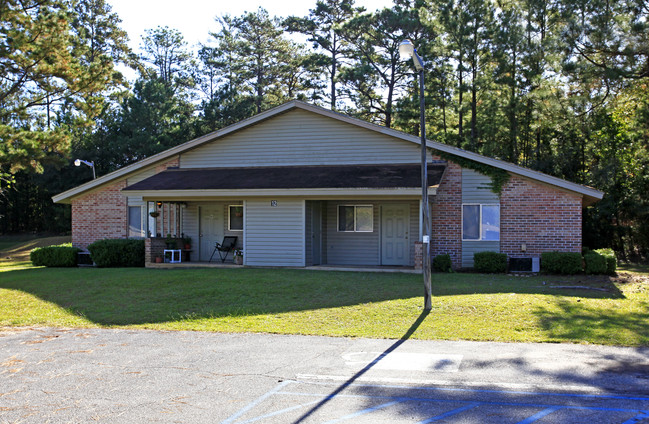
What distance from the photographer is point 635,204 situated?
906 inches

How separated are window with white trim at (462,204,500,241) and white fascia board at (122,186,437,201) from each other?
2.48 metres

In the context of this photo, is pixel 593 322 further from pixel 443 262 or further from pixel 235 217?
pixel 235 217

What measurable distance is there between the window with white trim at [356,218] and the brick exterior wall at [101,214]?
6536 mm

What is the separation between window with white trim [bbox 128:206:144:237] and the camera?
824 inches

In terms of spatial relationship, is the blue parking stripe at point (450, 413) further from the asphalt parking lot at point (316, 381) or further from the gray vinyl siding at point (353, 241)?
the gray vinyl siding at point (353, 241)

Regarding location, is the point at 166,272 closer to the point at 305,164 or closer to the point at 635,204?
the point at 305,164

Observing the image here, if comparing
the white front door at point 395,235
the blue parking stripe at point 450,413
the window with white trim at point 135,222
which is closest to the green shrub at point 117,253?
the window with white trim at point 135,222

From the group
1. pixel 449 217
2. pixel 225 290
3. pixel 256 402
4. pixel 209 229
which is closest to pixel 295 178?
pixel 209 229

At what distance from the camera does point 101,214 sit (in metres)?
21.2

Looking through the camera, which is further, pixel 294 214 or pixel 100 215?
pixel 100 215

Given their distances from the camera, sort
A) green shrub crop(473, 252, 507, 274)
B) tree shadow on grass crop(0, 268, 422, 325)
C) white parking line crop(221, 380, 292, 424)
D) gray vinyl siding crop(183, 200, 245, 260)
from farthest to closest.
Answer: gray vinyl siding crop(183, 200, 245, 260) → green shrub crop(473, 252, 507, 274) → tree shadow on grass crop(0, 268, 422, 325) → white parking line crop(221, 380, 292, 424)

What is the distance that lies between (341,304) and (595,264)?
8.53 metres

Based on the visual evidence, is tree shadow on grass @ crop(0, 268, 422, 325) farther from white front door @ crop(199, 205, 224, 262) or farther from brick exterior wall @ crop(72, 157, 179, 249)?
brick exterior wall @ crop(72, 157, 179, 249)

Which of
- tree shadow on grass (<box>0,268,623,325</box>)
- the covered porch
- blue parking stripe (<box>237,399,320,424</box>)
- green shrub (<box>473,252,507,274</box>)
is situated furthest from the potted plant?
blue parking stripe (<box>237,399,320,424</box>)
